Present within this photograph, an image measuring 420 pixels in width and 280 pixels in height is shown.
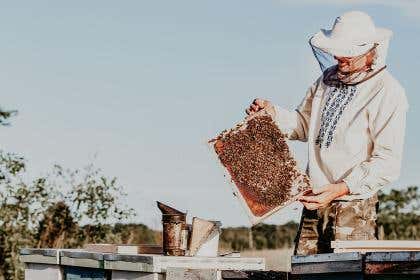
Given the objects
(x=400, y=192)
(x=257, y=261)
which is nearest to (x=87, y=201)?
(x=257, y=261)

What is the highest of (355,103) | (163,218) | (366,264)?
(355,103)

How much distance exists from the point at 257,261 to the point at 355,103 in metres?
1.24

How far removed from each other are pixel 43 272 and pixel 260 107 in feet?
8.48

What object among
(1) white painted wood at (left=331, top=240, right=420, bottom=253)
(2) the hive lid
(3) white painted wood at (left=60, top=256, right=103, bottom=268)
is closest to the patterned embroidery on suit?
(1) white painted wood at (left=331, top=240, right=420, bottom=253)

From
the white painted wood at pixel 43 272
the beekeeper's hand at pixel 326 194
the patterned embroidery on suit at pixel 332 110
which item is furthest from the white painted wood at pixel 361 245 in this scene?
the white painted wood at pixel 43 272

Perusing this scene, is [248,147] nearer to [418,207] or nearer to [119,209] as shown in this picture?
[119,209]

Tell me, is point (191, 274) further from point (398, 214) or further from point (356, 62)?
point (398, 214)

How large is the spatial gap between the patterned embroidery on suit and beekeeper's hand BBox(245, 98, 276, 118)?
37 cm

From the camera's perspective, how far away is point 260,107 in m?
6.38

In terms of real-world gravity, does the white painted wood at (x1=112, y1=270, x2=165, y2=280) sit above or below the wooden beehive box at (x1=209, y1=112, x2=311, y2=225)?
below

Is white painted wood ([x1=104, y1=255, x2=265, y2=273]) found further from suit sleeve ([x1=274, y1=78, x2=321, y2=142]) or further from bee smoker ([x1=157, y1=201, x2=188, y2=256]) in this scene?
suit sleeve ([x1=274, y1=78, x2=321, y2=142])

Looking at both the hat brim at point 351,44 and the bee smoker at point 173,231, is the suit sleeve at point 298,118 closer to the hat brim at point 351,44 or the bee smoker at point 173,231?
the hat brim at point 351,44

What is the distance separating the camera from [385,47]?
5.92 m

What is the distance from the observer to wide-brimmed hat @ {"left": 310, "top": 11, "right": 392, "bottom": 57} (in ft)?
19.1
